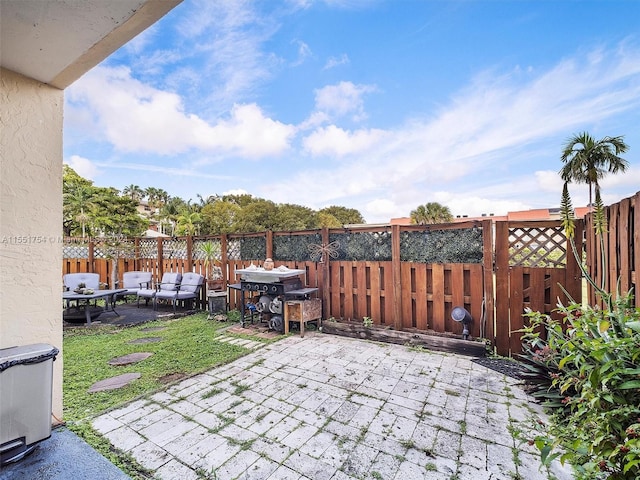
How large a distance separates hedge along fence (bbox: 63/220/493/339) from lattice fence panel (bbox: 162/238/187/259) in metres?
1.69

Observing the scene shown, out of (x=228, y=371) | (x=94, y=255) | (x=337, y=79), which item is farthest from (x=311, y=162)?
(x=228, y=371)

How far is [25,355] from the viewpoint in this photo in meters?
1.50

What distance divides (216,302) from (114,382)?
3.03 meters

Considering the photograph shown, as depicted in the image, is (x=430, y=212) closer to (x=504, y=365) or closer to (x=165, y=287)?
(x=504, y=365)

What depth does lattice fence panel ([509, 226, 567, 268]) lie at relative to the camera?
3.26 m

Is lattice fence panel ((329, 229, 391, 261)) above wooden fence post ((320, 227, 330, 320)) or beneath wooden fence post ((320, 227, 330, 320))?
above

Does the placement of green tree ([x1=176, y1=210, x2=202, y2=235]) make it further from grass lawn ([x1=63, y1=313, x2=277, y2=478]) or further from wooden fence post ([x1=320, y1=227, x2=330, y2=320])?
wooden fence post ([x1=320, y1=227, x2=330, y2=320])

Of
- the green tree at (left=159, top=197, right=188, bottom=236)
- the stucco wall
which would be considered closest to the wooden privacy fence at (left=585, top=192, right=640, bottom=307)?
the stucco wall

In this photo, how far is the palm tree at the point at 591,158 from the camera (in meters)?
2.81

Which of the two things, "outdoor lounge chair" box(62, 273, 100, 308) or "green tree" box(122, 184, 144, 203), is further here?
"green tree" box(122, 184, 144, 203)

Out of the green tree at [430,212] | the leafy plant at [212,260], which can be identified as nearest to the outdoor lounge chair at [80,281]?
the leafy plant at [212,260]

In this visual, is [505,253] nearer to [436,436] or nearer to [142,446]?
[436,436]

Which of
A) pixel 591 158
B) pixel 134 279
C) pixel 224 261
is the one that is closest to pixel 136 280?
pixel 134 279

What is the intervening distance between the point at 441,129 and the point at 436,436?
5976 millimetres
